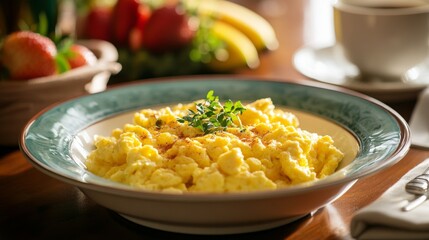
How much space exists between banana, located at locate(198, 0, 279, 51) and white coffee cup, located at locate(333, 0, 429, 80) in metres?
0.39

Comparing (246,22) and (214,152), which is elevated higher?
(246,22)

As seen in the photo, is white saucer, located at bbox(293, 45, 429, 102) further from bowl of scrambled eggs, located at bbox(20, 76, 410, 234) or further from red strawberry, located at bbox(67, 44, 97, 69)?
red strawberry, located at bbox(67, 44, 97, 69)

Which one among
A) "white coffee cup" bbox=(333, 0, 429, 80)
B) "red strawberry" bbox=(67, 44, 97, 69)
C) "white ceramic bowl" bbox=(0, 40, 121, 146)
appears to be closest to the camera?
"white ceramic bowl" bbox=(0, 40, 121, 146)

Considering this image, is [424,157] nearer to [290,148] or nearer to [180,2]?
[290,148]

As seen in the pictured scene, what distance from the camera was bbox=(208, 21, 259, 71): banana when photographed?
2.37 meters

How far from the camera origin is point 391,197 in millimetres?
1251

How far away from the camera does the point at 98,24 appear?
2.42 m

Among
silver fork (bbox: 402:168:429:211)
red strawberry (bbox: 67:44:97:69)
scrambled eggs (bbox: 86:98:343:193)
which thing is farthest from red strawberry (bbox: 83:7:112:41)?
silver fork (bbox: 402:168:429:211)

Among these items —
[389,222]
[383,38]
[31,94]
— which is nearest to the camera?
[389,222]

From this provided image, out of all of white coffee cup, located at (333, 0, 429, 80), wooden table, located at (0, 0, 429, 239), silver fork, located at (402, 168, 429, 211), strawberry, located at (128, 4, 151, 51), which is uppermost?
white coffee cup, located at (333, 0, 429, 80)

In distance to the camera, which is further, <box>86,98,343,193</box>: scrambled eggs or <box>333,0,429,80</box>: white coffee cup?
<box>333,0,429,80</box>: white coffee cup

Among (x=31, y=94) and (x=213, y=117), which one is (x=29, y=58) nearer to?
(x=31, y=94)

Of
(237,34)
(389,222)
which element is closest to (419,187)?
(389,222)

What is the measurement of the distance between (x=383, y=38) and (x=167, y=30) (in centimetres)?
70
